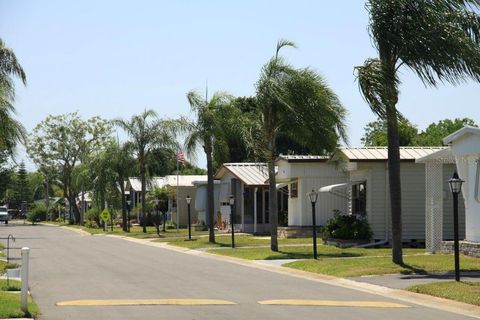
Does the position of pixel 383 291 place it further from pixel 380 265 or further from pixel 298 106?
pixel 298 106

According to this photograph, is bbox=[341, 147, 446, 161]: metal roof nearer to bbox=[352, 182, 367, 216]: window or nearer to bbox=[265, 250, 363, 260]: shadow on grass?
bbox=[352, 182, 367, 216]: window

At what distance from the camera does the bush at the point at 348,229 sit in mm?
32906

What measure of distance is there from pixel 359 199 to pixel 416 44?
15388 mm

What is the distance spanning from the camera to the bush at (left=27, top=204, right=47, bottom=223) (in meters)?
94.1

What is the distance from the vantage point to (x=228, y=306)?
14703 millimetres

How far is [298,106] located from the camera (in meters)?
29.2

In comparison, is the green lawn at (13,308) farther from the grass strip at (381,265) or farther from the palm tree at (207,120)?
the palm tree at (207,120)

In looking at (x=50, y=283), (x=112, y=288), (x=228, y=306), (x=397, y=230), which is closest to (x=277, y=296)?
(x=228, y=306)

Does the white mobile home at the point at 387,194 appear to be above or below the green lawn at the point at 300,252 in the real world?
above

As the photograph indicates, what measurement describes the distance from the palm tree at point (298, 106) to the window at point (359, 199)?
17.3 ft

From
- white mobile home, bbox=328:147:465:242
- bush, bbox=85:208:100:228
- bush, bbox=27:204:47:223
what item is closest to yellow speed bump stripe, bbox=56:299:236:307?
white mobile home, bbox=328:147:465:242

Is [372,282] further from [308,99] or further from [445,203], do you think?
[445,203]

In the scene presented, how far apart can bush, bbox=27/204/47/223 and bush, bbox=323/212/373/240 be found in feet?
215

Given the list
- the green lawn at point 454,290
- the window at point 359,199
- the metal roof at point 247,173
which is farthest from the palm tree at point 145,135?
the green lawn at point 454,290
